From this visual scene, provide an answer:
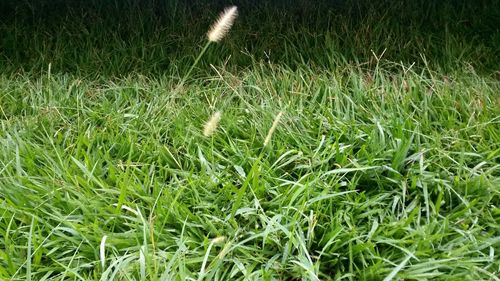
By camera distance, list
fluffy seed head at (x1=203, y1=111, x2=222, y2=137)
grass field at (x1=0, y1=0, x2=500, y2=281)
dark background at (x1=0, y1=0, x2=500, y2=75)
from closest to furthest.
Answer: grass field at (x1=0, y1=0, x2=500, y2=281) → fluffy seed head at (x1=203, y1=111, x2=222, y2=137) → dark background at (x1=0, y1=0, x2=500, y2=75)

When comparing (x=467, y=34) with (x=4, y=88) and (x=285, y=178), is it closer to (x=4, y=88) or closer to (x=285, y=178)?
(x=285, y=178)

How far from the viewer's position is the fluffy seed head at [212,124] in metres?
1.98

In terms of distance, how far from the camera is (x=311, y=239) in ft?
4.86

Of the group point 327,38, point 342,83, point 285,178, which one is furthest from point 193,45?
point 285,178

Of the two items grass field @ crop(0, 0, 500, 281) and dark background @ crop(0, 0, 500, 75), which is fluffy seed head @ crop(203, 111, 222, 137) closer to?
grass field @ crop(0, 0, 500, 281)

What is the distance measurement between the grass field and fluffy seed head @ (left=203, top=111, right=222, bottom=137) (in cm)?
3

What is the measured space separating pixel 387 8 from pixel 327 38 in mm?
586

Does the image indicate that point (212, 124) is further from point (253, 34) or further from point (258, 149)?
point (253, 34)

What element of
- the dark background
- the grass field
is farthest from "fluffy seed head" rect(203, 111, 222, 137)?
the dark background

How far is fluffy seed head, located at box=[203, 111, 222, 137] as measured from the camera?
6.48 feet

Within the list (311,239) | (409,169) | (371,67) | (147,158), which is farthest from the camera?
(371,67)

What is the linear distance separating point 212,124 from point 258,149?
0.25 meters

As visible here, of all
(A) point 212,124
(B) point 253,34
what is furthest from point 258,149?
(B) point 253,34

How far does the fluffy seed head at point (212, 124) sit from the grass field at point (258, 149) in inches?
1.3
